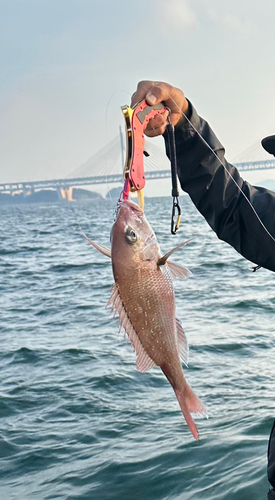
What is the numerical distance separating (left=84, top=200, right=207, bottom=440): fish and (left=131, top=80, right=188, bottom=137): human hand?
1.89 feet

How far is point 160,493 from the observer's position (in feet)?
14.1

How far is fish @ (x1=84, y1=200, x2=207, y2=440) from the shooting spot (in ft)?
6.72

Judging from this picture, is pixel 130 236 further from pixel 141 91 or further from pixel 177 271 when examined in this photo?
pixel 141 91

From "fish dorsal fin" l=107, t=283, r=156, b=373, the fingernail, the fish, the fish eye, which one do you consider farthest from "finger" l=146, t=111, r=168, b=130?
"fish dorsal fin" l=107, t=283, r=156, b=373

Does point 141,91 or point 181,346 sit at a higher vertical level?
point 141,91

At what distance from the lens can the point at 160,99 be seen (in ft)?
8.19

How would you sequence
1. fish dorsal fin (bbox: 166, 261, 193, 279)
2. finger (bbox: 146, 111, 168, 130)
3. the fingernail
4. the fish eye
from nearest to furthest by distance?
the fish eye
fish dorsal fin (bbox: 166, 261, 193, 279)
the fingernail
finger (bbox: 146, 111, 168, 130)

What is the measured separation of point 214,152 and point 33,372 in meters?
5.08

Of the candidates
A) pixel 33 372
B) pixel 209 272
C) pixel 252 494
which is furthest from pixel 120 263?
pixel 209 272

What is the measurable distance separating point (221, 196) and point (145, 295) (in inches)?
47.6

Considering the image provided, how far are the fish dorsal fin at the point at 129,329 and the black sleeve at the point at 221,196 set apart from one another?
4.07 ft

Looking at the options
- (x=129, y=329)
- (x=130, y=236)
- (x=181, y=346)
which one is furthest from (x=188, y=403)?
(x=130, y=236)

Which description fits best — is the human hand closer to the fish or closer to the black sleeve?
the black sleeve

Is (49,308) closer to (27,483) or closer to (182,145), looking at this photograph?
(27,483)
